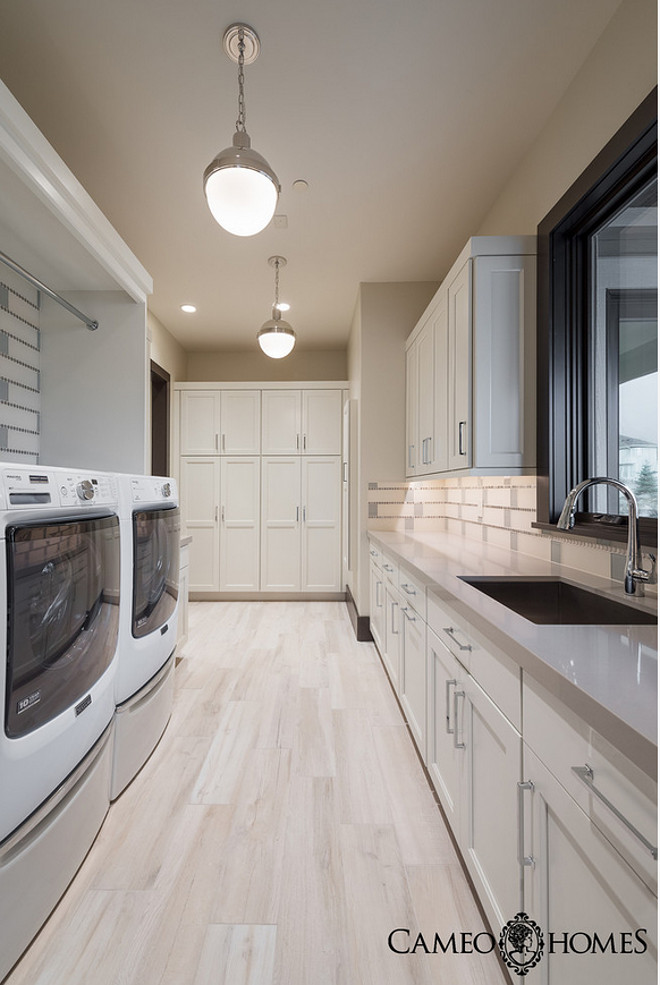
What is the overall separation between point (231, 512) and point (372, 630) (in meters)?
2.10

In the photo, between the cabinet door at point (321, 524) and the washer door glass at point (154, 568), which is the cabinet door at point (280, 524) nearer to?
the cabinet door at point (321, 524)

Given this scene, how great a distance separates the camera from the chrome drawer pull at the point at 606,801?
0.61 metres

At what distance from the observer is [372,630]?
3576mm

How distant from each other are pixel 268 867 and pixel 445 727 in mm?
683

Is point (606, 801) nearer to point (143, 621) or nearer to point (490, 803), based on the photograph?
point (490, 803)

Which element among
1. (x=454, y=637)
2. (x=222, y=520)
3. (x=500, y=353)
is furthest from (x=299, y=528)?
(x=454, y=637)

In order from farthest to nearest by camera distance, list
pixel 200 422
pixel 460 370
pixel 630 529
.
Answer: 1. pixel 200 422
2. pixel 460 370
3. pixel 630 529

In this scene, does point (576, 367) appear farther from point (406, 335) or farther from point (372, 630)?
point (372, 630)

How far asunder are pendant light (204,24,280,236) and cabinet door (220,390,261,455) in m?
3.39

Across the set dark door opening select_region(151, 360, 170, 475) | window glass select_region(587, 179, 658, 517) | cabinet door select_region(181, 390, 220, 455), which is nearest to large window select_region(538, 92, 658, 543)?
window glass select_region(587, 179, 658, 517)

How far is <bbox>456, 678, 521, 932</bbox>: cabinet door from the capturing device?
1.03 meters

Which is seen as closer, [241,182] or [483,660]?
[483,660]

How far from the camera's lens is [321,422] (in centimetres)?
498

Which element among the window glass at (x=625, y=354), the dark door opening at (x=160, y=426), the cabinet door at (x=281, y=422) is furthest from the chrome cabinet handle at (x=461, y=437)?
the dark door opening at (x=160, y=426)
